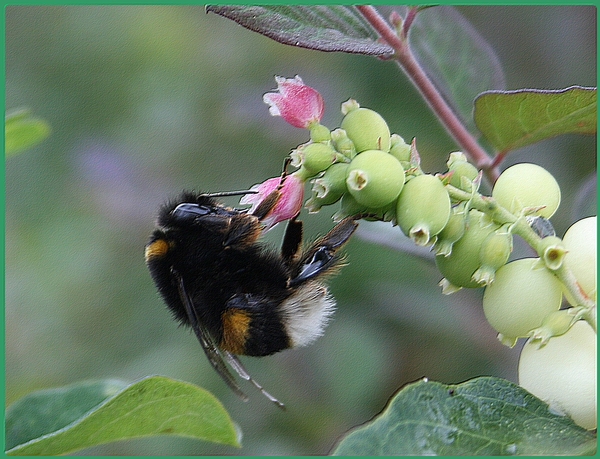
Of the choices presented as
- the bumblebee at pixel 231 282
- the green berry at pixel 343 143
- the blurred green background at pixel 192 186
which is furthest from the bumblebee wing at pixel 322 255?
the blurred green background at pixel 192 186

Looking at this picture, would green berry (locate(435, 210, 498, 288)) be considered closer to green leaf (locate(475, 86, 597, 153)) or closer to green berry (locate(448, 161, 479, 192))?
green berry (locate(448, 161, 479, 192))

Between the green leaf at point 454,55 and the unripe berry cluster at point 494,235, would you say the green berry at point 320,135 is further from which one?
the green leaf at point 454,55

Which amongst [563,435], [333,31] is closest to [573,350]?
[563,435]

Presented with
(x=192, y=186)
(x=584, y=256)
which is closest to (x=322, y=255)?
(x=584, y=256)

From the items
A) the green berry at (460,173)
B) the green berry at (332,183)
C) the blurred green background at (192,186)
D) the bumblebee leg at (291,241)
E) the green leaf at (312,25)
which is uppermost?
the green leaf at (312,25)

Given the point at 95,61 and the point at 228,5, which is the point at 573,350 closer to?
the point at 228,5

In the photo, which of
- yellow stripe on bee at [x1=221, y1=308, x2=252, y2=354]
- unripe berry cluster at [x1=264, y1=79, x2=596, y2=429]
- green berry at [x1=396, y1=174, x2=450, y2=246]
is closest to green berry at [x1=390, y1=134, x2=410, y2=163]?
unripe berry cluster at [x1=264, y1=79, x2=596, y2=429]
